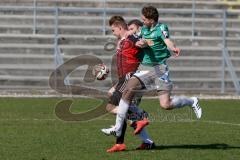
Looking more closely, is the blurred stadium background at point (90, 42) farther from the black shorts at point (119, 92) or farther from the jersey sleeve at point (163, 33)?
the jersey sleeve at point (163, 33)

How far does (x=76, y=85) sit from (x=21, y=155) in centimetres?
1309

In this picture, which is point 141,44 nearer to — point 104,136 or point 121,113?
point 121,113

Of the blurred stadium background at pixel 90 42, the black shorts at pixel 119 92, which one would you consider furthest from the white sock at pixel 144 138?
the blurred stadium background at pixel 90 42

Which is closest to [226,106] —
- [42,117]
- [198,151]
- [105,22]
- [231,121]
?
[231,121]

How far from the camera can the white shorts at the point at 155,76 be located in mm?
10238

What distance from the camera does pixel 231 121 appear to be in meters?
14.9

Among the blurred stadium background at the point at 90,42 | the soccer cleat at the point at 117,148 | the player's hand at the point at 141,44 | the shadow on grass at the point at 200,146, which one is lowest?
the blurred stadium background at the point at 90,42

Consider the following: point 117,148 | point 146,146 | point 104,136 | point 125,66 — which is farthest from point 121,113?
point 104,136

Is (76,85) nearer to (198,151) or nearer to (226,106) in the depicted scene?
(226,106)

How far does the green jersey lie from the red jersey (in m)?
0.16

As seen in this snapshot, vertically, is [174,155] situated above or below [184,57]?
above

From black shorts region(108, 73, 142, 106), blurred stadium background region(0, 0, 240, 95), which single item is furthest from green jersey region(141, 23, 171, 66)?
blurred stadium background region(0, 0, 240, 95)

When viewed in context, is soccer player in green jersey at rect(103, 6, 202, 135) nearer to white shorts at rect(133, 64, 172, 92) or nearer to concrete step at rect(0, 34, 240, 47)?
white shorts at rect(133, 64, 172, 92)

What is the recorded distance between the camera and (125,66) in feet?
34.9
